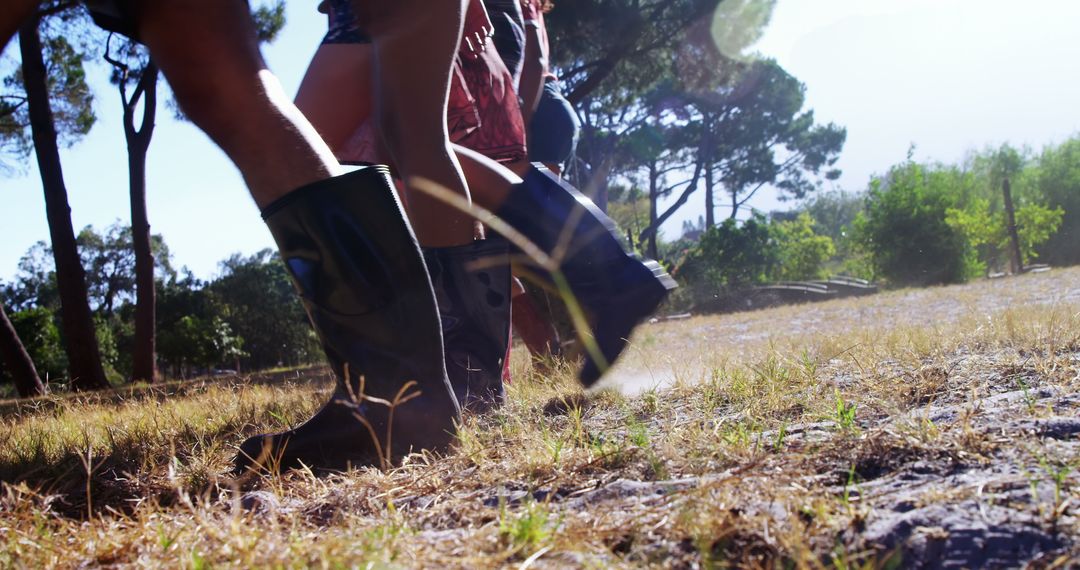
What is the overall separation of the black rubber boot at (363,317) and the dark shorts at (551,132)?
186 centimetres

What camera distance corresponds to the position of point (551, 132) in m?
3.11

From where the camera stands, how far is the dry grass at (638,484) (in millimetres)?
701

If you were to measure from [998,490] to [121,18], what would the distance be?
1469mm

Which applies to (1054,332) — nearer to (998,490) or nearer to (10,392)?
(998,490)

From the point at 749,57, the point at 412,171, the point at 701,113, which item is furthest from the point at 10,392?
the point at 701,113

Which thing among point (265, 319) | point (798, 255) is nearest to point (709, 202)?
point (798, 255)

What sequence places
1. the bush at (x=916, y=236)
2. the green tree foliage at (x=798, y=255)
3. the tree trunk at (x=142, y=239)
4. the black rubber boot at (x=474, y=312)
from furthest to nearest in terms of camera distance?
the green tree foliage at (x=798, y=255), the bush at (x=916, y=236), the tree trunk at (x=142, y=239), the black rubber boot at (x=474, y=312)

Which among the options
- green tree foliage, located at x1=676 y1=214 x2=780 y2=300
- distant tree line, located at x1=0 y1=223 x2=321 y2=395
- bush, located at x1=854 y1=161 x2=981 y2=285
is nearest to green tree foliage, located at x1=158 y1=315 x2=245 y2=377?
distant tree line, located at x1=0 y1=223 x2=321 y2=395

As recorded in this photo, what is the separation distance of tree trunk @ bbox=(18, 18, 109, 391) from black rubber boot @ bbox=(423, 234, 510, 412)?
27.2ft

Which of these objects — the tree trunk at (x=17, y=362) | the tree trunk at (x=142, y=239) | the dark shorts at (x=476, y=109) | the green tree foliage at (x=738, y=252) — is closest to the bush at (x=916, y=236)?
the green tree foliage at (x=738, y=252)

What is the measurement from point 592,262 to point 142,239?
31.6 feet

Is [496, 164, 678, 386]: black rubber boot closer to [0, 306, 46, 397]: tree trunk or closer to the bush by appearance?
[0, 306, 46, 397]: tree trunk

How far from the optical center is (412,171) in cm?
162

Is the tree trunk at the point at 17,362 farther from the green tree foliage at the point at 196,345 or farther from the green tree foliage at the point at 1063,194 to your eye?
the green tree foliage at the point at 1063,194
